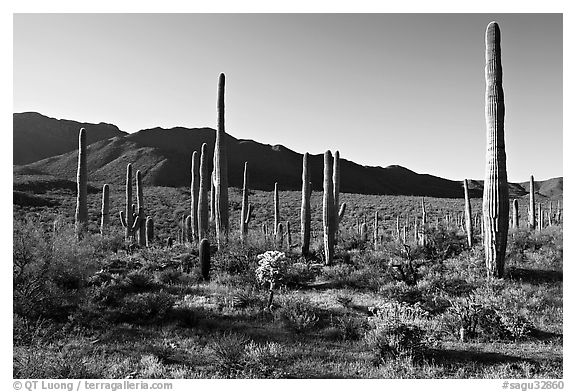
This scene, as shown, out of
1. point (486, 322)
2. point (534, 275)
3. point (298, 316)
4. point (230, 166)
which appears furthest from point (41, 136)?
point (486, 322)

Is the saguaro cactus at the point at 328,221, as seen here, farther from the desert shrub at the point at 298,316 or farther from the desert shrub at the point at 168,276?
the desert shrub at the point at 168,276

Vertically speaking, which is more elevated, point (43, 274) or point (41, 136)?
point (41, 136)

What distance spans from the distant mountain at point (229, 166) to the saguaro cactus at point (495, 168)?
6732cm

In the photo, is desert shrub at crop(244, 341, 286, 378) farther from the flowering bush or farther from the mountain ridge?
the mountain ridge

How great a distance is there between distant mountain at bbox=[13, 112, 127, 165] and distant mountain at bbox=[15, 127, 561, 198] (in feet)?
43.7

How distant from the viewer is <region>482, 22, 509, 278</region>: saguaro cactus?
12180 millimetres

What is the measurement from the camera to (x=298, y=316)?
1024cm

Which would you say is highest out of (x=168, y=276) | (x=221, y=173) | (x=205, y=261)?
(x=221, y=173)

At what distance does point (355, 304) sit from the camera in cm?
1184

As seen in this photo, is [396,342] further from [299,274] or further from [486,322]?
[299,274]

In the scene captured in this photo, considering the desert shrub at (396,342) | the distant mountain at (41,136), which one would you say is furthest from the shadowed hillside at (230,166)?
the desert shrub at (396,342)

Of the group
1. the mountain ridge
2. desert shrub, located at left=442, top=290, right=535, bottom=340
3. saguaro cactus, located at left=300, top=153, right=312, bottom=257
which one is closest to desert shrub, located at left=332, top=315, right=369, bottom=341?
desert shrub, located at left=442, top=290, right=535, bottom=340

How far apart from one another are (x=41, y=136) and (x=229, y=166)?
50.9 metres
